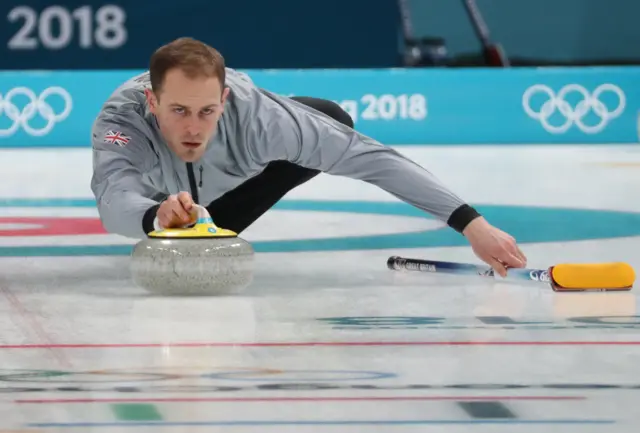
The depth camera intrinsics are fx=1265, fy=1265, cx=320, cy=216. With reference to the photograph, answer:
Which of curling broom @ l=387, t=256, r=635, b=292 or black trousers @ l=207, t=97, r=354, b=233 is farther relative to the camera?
black trousers @ l=207, t=97, r=354, b=233

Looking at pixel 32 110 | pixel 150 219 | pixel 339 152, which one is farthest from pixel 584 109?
pixel 150 219

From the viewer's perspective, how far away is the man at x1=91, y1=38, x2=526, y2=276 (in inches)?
126

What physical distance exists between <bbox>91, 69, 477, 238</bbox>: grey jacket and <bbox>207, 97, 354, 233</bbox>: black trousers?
0.29m

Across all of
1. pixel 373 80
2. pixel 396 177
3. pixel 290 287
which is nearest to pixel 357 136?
pixel 396 177

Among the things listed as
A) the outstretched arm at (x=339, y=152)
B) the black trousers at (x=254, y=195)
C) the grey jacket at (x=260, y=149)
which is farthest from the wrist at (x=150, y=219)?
the black trousers at (x=254, y=195)

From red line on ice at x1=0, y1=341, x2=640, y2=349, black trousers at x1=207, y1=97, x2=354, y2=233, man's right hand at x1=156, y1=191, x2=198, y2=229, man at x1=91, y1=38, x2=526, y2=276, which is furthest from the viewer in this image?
black trousers at x1=207, y1=97, x2=354, y2=233

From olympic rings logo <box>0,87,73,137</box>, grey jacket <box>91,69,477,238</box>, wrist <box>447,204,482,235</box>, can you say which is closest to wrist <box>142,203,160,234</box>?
grey jacket <box>91,69,477,238</box>

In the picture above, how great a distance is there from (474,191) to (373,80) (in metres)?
4.40

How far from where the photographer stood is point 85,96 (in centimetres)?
1091

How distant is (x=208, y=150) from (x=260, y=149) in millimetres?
152

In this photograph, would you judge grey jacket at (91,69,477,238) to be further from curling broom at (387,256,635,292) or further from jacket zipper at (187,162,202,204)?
curling broom at (387,256,635,292)

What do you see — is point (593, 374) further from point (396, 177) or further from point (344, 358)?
point (396, 177)

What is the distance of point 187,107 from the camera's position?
3201 mm

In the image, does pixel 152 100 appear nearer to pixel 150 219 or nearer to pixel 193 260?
pixel 150 219
